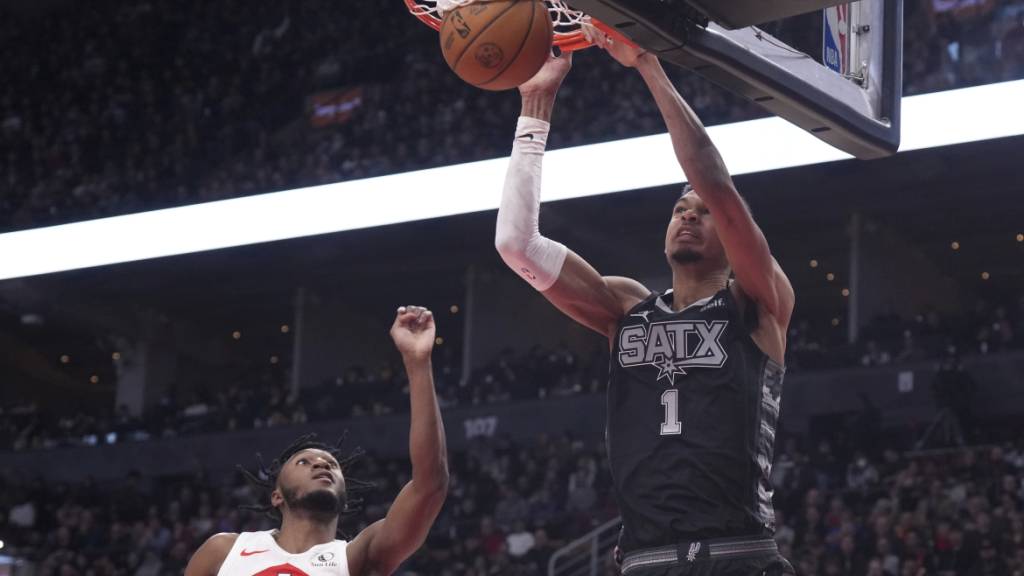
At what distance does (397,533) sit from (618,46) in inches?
53.5

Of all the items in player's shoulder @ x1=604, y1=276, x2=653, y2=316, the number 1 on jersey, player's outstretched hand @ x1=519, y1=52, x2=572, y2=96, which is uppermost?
player's outstretched hand @ x1=519, y1=52, x2=572, y2=96

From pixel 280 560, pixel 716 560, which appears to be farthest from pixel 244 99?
pixel 716 560

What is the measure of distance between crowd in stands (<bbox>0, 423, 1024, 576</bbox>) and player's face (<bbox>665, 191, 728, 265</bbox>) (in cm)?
751

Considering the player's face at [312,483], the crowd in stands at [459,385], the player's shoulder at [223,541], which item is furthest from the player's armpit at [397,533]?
the crowd in stands at [459,385]

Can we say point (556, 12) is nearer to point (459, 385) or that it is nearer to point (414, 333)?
point (414, 333)

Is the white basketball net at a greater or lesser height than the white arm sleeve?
greater

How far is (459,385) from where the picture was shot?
18.0 meters

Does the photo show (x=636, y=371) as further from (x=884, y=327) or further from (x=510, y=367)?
(x=510, y=367)

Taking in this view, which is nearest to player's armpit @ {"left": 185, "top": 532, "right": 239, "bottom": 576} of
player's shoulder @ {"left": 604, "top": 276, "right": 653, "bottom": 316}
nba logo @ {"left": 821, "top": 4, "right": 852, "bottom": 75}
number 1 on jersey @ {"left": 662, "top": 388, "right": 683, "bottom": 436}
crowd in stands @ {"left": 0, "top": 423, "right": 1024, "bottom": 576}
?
player's shoulder @ {"left": 604, "top": 276, "right": 653, "bottom": 316}

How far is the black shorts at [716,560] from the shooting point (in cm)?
276

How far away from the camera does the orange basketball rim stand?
129 inches

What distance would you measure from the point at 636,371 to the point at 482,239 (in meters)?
15.0

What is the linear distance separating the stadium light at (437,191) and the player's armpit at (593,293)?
8.36 metres

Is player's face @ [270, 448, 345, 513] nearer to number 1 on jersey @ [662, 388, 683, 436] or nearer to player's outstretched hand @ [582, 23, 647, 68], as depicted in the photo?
number 1 on jersey @ [662, 388, 683, 436]
